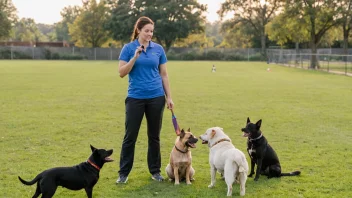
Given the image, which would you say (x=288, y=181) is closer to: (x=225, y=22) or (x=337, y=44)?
(x=225, y=22)

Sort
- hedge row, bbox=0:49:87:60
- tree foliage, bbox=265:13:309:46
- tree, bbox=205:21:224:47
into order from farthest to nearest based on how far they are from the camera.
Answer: tree, bbox=205:21:224:47
hedge row, bbox=0:49:87:60
tree foliage, bbox=265:13:309:46

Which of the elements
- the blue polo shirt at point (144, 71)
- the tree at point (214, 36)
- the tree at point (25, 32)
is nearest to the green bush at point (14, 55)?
the tree at point (25, 32)

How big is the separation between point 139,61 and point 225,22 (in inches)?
2850

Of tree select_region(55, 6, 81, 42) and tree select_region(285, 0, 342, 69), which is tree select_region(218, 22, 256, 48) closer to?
tree select_region(285, 0, 342, 69)

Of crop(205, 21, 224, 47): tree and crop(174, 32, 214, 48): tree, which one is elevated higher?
crop(205, 21, 224, 47): tree

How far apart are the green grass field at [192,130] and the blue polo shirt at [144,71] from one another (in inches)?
54.5

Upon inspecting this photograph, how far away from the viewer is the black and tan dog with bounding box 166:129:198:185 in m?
5.95

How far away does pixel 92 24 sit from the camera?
3194 inches

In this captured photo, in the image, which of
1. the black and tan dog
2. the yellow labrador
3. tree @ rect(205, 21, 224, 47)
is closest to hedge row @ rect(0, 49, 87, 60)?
tree @ rect(205, 21, 224, 47)

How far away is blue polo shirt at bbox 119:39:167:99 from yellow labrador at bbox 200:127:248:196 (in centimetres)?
105

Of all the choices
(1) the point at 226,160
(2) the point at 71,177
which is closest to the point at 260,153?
(1) the point at 226,160

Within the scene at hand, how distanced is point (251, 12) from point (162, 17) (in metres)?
16.3

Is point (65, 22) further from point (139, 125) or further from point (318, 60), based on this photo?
point (139, 125)

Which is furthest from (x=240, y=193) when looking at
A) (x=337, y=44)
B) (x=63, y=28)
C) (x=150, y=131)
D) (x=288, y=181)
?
(x=63, y=28)
